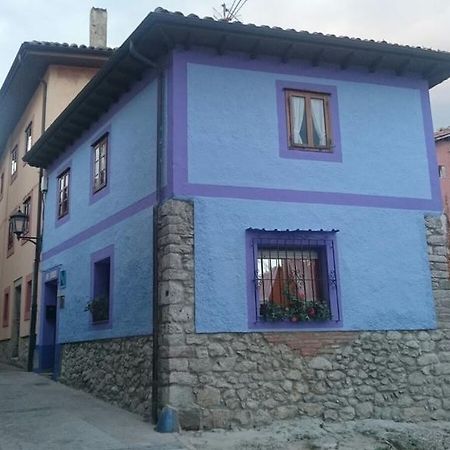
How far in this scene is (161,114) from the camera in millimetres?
9602

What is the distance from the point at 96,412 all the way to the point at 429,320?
5.48 metres

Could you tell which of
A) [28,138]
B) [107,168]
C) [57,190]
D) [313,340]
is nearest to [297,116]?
[313,340]

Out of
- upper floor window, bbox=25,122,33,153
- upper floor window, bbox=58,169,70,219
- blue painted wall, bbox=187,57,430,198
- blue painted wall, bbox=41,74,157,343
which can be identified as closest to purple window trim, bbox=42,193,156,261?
blue painted wall, bbox=41,74,157,343

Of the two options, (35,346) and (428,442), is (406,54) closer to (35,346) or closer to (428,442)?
(428,442)

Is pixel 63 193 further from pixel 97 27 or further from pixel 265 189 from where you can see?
pixel 97 27

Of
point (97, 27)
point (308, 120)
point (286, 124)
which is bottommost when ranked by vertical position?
point (286, 124)

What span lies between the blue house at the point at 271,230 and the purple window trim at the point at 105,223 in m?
0.05

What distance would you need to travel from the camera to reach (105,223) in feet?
37.7

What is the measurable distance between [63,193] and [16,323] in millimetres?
6015

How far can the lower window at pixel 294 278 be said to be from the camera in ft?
29.9

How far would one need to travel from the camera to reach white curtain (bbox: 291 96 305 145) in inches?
393

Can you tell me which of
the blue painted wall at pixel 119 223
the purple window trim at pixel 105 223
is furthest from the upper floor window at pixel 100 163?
the purple window trim at pixel 105 223

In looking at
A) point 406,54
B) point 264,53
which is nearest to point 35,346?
point 264,53

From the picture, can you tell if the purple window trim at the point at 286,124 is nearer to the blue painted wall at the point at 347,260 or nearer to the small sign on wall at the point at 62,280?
the blue painted wall at the point at 347,260
